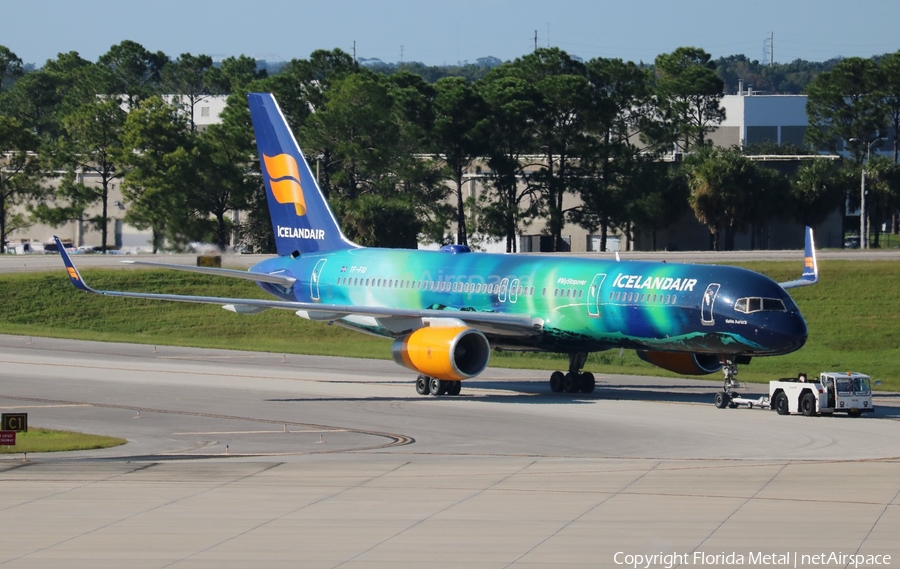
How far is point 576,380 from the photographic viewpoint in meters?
45.9

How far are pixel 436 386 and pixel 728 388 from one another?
32.9 feet

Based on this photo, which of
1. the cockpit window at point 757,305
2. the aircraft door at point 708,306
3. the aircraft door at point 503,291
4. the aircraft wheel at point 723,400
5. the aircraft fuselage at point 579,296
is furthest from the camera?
the aircraft door at point 503,291

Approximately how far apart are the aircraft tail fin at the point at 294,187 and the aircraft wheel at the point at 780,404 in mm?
19535

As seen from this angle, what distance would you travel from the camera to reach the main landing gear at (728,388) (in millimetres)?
40625

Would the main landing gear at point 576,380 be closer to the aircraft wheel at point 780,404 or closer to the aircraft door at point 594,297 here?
the aircraft door at point 594,297

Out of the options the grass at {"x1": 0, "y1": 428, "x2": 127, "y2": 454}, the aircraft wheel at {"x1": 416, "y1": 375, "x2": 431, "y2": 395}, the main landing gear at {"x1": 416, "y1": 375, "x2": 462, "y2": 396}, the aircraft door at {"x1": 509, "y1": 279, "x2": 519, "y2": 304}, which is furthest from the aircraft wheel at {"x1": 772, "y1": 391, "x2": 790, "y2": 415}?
the grass at {"x1": 0, "y1": 428, "x2": 127, "y2": 454}

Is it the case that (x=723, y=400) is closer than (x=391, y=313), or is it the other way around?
(x=723, y=400)

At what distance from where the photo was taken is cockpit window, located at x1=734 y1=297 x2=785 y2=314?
129 ft

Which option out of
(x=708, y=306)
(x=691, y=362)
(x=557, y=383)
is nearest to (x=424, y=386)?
(x=557, y=383)

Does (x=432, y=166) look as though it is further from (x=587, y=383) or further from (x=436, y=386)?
(x=436, y=386)

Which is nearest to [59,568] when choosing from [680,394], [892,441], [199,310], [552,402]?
[892,441]

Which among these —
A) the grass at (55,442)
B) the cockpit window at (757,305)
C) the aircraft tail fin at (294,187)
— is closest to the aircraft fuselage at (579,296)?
the cockpit window at (757,305)

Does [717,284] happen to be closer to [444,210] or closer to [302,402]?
[302,402]

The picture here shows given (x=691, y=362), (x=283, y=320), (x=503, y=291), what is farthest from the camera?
(x=283, y=320)
